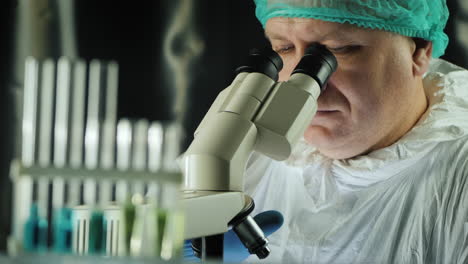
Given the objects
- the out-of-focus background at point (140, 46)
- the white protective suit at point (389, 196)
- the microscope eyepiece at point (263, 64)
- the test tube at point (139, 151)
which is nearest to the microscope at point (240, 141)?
the microscope eyepiece at point (263, 64)

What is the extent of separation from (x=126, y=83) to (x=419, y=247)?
40.4 inches

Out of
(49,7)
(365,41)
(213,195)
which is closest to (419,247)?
(365,41)

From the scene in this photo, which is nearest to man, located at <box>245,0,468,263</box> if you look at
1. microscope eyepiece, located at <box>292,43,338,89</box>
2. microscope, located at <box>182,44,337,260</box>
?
microscope eyepiece, located at <box>292,43,338,89</box>

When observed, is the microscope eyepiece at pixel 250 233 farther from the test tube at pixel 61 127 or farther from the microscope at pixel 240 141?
the test tube at pixel 61 127

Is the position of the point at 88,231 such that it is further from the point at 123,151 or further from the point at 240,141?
the point at 240,141

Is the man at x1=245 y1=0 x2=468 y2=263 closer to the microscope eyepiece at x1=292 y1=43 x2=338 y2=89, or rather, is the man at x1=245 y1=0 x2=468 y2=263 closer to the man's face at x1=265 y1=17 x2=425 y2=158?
the man's face at x1=265 y1=17 x2=425 y2=158

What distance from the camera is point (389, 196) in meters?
1.98

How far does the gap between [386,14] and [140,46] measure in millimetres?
812

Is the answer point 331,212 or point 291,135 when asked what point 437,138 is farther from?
point 291,135

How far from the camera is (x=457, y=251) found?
187cm

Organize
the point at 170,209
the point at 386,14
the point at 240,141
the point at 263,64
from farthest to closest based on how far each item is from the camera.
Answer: the point at 386,14 → the point at 263,64 → the point at 240,141 → the point at 170,209

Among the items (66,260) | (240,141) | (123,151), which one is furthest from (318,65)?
(66,260)

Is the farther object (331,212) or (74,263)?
(331,212)

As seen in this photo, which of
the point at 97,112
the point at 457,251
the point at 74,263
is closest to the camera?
the point at 74,263
